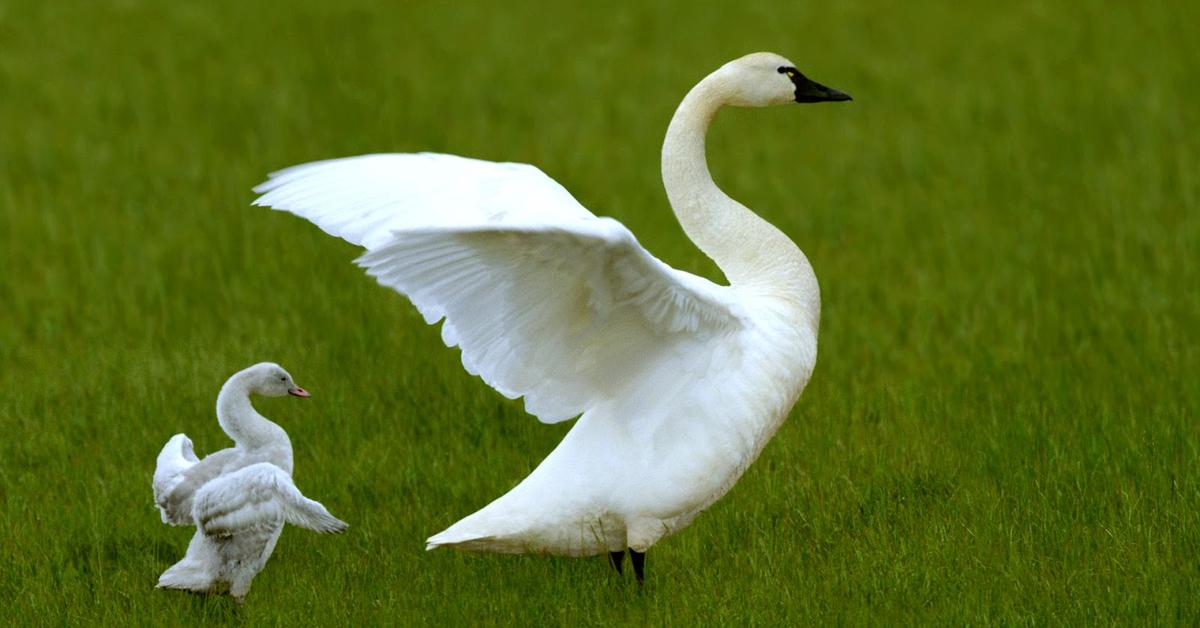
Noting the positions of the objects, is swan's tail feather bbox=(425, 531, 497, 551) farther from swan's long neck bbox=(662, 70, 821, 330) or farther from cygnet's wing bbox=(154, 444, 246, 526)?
swan's long neck bbox=(662, 70, 821, 330)

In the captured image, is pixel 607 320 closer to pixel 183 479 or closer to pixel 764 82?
pixel 764 82

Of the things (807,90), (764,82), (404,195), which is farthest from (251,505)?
(807,90)

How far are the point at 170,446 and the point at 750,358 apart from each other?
6.81ft

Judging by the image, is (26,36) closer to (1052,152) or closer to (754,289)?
(1052,152)

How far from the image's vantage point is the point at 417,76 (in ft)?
47.4

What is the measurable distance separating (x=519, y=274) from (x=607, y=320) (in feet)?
1.59

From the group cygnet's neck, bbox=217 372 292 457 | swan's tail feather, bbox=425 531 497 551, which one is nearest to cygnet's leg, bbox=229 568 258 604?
cygnet's neck, bbox=217 372 292 457

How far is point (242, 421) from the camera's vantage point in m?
5.91

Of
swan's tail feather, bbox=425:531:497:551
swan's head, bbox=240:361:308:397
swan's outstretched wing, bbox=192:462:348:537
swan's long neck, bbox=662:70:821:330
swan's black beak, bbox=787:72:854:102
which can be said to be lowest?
swan's tail feather, bbox=425:531:497:551

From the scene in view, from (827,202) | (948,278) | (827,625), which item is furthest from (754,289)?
(827,202)

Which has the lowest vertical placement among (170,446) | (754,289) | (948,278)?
(948,278)

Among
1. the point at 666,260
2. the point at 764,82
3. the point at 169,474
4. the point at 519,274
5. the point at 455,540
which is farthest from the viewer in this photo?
the point at 666,260

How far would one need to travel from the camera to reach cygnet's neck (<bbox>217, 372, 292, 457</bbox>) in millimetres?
5918

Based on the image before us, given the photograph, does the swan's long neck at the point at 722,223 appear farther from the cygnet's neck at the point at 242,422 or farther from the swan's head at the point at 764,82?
the cygnet's neck at the point at 242,422
